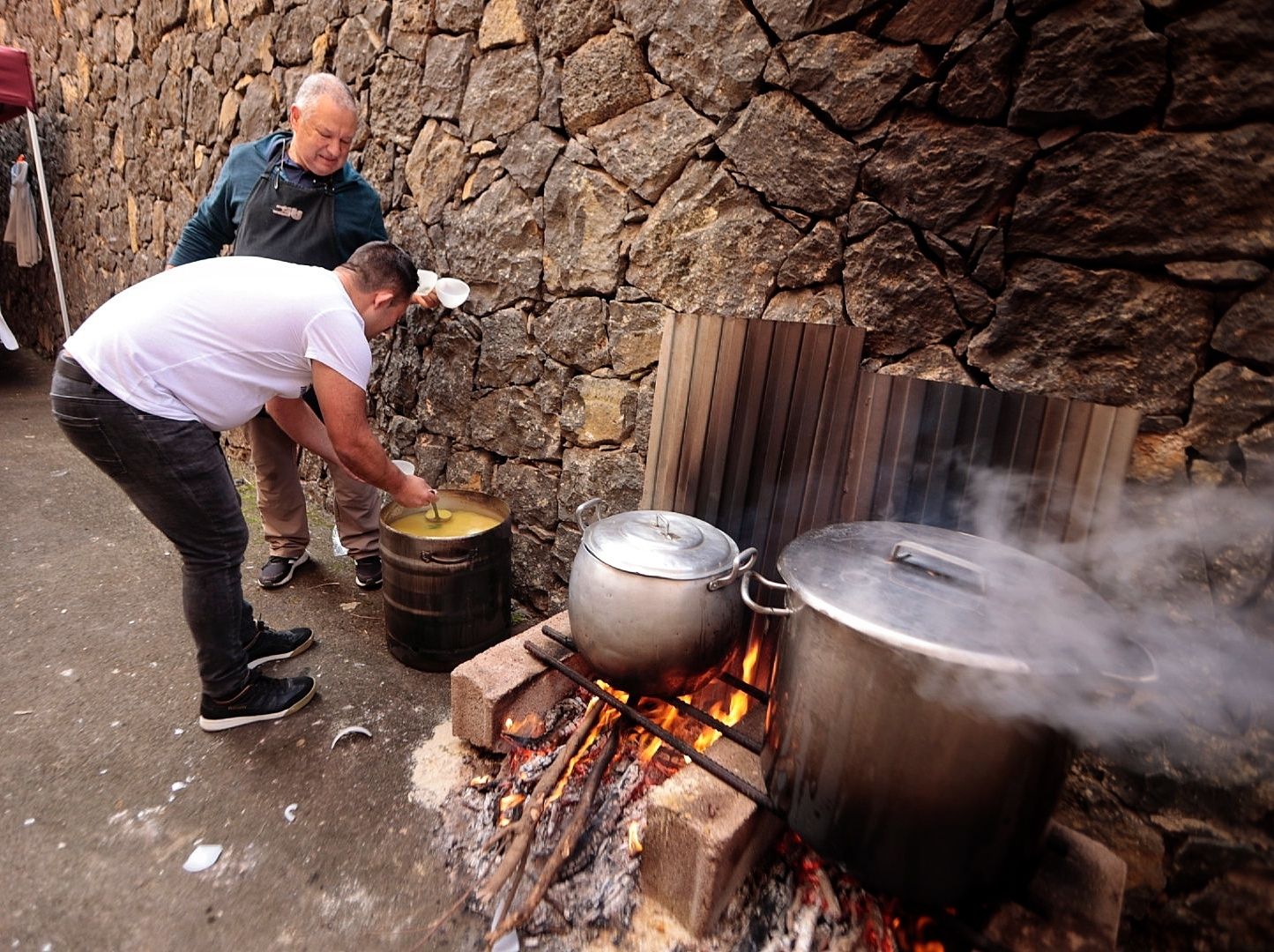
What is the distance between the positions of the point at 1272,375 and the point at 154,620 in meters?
4.73

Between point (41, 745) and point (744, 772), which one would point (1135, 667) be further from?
point (41, 745)

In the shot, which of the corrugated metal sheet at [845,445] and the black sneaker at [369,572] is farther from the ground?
the corrugated metal sheet at [845,445]

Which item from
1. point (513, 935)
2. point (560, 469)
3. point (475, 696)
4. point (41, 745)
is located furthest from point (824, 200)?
point (41, 745)

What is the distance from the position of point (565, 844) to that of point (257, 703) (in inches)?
63.7

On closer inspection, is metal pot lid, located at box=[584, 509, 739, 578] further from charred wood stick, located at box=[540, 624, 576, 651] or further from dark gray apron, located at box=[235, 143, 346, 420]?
dark gray apron, located at box=[235, 143, 346, 420]

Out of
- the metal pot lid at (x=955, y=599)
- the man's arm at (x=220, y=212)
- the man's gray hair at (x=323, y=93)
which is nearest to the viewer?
the metal pot lid at (x=955, y=599)

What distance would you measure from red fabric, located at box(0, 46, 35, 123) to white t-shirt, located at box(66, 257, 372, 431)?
734 cm

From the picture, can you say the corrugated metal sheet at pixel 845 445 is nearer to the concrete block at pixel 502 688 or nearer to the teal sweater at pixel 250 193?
the concrete block at pixel 502 688

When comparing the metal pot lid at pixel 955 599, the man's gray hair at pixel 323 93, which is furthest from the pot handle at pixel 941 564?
the man's gray hair at pixel 323 93

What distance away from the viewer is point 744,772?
1.97 m

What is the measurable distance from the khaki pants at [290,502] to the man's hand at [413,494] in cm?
107

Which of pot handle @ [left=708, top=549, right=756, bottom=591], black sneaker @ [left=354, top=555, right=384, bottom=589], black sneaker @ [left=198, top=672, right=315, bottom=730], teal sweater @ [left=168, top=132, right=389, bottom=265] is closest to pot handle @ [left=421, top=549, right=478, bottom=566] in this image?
black sneaker @ [left=198, top=672, right=315, bottom=730]

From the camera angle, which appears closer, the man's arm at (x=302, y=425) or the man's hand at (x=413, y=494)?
the man's hand at (x=413, y=494)

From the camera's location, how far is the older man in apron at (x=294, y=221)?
3.36m
